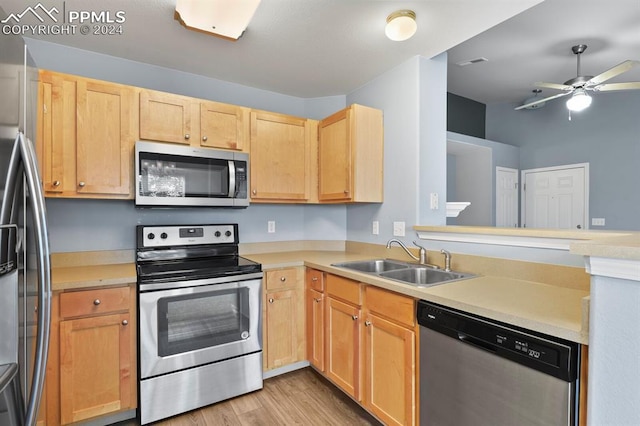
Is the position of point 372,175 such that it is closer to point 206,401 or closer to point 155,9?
point 155,9

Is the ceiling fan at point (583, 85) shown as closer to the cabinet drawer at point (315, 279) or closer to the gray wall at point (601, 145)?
the gray wall at point (601, 145)

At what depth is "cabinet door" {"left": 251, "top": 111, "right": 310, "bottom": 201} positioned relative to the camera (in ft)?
8.77

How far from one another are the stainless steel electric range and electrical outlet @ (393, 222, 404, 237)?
113 cm

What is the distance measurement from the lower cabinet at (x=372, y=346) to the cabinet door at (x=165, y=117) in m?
1.49

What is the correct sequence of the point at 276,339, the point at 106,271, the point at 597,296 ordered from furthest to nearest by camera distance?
the point at 276,339 → the point at 106,271 → the point at 597,296

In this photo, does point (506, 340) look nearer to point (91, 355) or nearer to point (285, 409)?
point (285, 409)

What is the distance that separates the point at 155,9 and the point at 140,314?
181 centimetres

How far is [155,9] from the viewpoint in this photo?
189 centimetres

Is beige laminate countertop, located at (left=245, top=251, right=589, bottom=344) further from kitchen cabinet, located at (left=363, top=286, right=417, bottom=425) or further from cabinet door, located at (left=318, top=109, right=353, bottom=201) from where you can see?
cabinet door, located at (left=318, top=109, right=353, bottom=201)

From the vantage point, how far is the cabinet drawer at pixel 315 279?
2371mm

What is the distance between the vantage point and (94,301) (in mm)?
1809

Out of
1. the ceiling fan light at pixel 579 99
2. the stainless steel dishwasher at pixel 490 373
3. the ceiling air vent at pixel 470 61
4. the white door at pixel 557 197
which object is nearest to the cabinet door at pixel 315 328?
the stainless steel dishwasher at pixel 490 373

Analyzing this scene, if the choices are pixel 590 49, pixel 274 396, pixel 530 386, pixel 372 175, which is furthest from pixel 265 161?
pixel 590 49

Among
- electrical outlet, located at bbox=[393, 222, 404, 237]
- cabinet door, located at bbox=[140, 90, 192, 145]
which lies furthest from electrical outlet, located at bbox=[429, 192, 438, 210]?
cabinet door, located at bbox=[140, 90, 192, 145]
